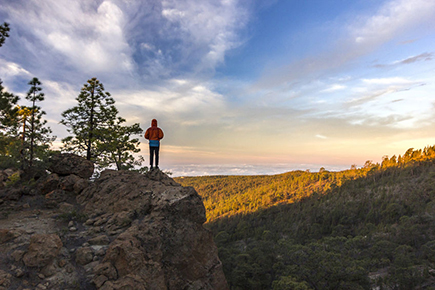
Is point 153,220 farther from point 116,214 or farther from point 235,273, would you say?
point 235,273

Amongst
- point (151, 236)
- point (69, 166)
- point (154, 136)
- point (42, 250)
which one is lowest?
point (42, 250)

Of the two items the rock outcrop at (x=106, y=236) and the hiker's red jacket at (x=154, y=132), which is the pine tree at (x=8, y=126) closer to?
the rock outcrop at (x=106, y=236)

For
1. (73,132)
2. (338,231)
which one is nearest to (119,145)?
(73,132)

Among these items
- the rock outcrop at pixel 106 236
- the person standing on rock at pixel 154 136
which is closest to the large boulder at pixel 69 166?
the rock outcrop at pixel 106 236

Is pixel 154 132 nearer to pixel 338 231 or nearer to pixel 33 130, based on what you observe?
pixel 33 130

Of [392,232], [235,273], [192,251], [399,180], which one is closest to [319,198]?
[399,180]

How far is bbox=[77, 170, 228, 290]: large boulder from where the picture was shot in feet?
27.6

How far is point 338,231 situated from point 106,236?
83465mm

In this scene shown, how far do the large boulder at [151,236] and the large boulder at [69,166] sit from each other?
6.79 ft

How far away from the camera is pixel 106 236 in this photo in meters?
9.73

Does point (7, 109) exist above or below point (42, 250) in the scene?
above

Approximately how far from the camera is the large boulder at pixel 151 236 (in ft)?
27.6

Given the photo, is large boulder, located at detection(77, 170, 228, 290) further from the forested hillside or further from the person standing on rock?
the forested hillside

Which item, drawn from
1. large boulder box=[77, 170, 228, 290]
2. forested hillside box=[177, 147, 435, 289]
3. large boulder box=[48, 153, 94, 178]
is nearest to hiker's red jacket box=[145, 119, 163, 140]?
large boulder box=[77, 170, 228, 290]
